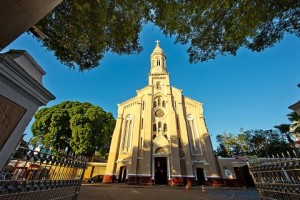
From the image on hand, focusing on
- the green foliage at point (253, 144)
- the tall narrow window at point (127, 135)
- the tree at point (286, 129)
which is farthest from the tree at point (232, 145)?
the tall narrow window at point (127, 135)

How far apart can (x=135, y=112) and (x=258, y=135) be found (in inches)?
1043

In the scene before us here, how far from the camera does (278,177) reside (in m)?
3.85

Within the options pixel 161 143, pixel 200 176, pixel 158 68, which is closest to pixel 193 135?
pixel 161 143

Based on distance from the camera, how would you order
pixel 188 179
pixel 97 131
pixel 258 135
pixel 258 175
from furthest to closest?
pixel 258 135, pixel 97 131, pixel 188 179, pixel 258 175

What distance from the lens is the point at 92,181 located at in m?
20.8

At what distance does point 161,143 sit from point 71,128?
12146 millimetres

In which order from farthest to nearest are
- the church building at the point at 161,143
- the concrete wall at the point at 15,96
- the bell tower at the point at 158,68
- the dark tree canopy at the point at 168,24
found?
the bell tower at the point at 158,68 → the church building at the point at 161,143 → the dark tree canopy at the point at 168,24 → the concrete wall at the point at 15,96

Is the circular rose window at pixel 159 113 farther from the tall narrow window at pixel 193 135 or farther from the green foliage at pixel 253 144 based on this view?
the green foliage at pixel 253 144

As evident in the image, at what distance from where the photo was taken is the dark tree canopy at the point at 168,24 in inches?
180

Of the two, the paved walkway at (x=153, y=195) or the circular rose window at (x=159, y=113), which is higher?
the circular rose window at (x=159, y=113)

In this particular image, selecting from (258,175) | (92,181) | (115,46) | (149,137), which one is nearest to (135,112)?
(149,137)

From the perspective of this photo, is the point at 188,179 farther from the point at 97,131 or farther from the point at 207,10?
the point at 207,10

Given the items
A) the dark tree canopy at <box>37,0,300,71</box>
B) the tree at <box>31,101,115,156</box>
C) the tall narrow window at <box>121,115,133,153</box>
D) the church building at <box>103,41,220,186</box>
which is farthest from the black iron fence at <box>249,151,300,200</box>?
the tree at <box>31,101,115,156</box>

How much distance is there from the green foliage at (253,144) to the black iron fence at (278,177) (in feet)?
98.7
